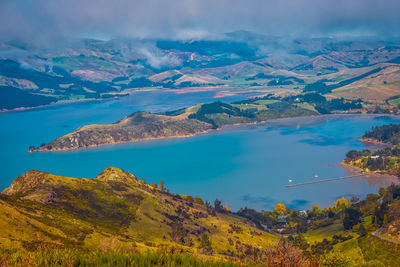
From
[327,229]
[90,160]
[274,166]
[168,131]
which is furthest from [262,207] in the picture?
[168,131]

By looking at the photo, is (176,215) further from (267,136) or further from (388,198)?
(267,136)

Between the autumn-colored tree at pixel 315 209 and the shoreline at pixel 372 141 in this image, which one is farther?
the shoreline at pixel 372 141

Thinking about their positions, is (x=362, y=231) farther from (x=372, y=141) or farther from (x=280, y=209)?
(x=372, y=141)

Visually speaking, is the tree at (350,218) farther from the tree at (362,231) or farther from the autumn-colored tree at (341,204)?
the autumn-colored tree at (341,204)

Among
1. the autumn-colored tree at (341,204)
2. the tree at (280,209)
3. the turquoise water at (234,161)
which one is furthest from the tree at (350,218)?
the turquoise water at (234,161)

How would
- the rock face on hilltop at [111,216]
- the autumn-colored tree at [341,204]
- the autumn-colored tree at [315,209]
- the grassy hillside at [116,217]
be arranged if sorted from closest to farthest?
the rock face on hilltop at [111,216] → the grassy hillside at [116,217] → the autumn-colored tree at [315,209] → the autumn-colored tree at [341,204]

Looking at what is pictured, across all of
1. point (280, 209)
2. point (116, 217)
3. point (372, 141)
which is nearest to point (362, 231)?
point (280, 209)

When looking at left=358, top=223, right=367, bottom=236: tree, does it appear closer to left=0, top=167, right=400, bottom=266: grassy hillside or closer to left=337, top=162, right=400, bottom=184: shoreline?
left=0, top=167, right=400, bottom=266: grassy hillside
